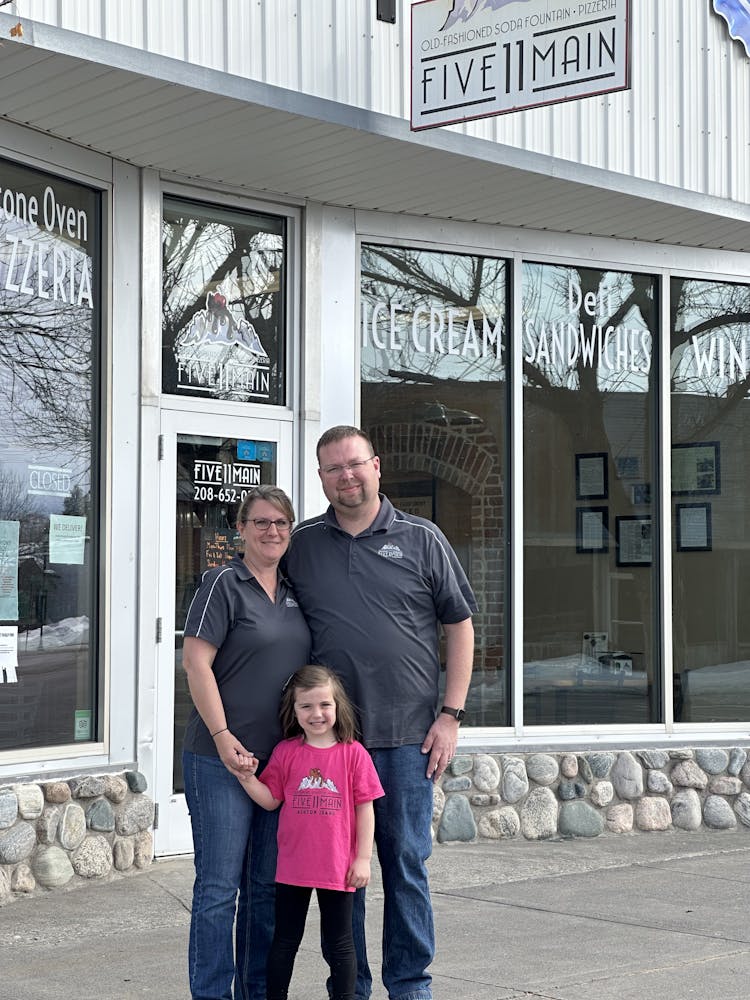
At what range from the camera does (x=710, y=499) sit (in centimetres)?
984

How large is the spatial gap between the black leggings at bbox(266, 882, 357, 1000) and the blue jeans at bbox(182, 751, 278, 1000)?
0.38 ft

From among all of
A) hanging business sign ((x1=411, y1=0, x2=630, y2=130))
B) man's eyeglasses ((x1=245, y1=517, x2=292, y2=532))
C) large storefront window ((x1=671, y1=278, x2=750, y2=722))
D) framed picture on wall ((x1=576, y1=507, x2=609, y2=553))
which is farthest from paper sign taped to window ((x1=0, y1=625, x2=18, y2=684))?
large storefront window ((x1=671, y1=278, x2=750, y2=722))

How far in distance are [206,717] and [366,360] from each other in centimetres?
442

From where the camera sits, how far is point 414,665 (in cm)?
485

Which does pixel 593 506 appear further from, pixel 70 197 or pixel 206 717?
pixel 206 717

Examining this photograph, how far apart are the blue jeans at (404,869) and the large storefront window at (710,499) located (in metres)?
5.01

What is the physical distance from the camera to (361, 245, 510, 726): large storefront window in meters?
8.78

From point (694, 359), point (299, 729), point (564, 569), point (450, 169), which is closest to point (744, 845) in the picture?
point (564, 569)

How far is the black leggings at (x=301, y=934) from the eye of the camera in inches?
180

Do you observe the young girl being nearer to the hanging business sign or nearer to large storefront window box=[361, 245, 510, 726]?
the hanging business sign

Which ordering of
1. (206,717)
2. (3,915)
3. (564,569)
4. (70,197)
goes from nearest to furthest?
(206,717) < (3,915) < (70,197) < (564,569)

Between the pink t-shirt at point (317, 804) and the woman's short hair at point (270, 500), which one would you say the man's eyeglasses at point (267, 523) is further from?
the pink t-shirt at point (317, 804)

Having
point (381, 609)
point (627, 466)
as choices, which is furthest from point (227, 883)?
point (627, 466)

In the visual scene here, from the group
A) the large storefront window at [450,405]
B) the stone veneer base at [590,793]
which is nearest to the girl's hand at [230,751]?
the stone veneer base at [590,793]
